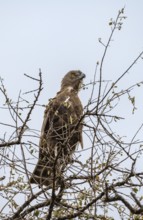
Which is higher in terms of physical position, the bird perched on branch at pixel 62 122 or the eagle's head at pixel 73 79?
the eagle's head at pixel 73 79

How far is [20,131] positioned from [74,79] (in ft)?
14.3

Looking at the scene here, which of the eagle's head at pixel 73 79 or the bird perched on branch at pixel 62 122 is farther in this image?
the eagle's head at pixel 73 79

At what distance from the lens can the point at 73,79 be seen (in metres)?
9.12

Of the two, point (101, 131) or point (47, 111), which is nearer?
point (101, 131)

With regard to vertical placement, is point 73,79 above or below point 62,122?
above

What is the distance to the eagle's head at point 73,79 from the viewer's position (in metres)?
8.89

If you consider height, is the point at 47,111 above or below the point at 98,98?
above

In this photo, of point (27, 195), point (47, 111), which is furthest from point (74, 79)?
point (27, 195)

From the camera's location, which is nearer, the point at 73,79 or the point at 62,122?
the point at 62,122

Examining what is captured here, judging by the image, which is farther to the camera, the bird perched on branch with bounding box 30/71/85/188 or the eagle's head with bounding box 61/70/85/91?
the eagle's head with bounding box 61/70/85/91

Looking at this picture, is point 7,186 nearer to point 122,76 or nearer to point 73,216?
point 73,216

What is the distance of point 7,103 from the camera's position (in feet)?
15.9

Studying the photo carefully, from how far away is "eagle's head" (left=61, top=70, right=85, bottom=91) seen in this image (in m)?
8.89

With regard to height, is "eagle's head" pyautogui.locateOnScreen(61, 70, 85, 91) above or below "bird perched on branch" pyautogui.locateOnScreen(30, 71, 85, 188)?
above
